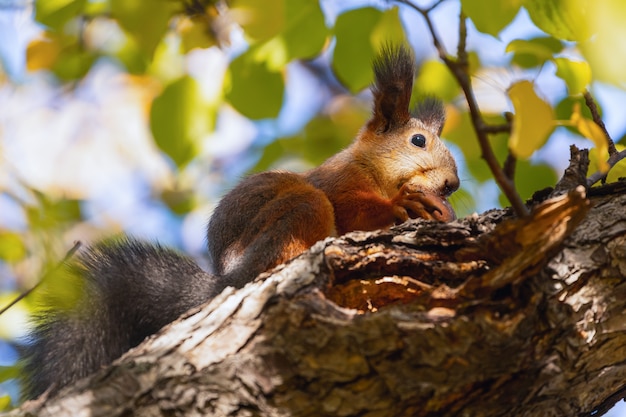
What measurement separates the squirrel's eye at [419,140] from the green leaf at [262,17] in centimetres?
159

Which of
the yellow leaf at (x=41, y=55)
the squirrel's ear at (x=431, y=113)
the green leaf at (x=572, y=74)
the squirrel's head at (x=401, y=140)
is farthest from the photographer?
the squirrel's ear at (x=431, y=113)

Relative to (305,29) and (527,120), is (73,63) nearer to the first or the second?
(305,29)

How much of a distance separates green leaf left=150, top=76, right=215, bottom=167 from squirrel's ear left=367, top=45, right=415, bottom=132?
38.2 inches

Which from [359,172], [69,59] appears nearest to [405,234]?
[359,172]

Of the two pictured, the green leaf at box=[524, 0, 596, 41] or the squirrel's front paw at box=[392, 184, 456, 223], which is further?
the squirrel's front paw at box=[392, 184, 456, 223]

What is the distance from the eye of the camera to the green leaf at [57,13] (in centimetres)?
241

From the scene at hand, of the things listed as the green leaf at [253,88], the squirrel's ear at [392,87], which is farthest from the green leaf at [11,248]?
the squirrel's ear at [392,87]

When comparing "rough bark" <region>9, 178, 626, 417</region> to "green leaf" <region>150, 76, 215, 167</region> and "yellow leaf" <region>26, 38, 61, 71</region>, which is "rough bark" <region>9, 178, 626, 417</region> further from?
"yellow leaf" <region>26, 38, 61, 71</region>

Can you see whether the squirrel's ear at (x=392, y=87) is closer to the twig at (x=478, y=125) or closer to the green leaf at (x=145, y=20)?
the green leaf at (x=145, y=20)

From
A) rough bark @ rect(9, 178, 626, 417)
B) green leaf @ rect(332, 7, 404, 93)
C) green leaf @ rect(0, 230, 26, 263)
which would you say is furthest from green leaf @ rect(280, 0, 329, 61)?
green leaf @ rect(0, 230, 26, 263)

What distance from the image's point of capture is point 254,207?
9.78ft

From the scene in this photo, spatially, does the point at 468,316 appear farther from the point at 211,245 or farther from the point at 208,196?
Result: the point at 208,196

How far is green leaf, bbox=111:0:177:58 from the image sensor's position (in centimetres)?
222

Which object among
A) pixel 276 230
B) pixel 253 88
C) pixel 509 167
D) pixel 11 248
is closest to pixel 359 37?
pixel 253 88
